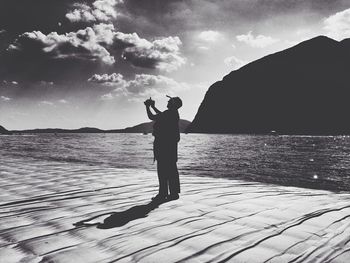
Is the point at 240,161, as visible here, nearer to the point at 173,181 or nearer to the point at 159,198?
the point at 173,181

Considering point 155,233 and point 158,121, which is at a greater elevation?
point 158,121

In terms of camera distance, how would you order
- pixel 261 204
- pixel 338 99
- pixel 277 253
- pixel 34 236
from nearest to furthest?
pixel 277 253 < pixel 34 236 < pixel 261 204 < pixel 338 99

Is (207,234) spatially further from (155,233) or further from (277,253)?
(277,253)

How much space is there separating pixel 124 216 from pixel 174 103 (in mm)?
2334

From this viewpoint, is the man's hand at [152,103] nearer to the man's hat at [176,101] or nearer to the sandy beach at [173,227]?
the man's hat at [176,101]

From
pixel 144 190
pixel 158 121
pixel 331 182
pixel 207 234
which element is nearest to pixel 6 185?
pixel 144 190

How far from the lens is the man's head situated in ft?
17.9

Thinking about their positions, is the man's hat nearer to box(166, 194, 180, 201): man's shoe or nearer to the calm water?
box(166, 194, 180, 201): man's shoe

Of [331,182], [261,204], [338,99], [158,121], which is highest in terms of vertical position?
[338,99]

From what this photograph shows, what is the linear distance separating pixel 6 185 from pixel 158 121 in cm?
390

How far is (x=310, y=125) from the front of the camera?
637ft

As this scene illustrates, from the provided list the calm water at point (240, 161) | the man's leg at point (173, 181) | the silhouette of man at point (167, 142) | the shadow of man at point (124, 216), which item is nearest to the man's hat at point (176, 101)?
the silhouette of man at point (167, 142)

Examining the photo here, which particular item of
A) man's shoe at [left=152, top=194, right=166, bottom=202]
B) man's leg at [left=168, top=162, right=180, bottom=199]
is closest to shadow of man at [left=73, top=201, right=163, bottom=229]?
man's shoe at [left=152, top=194, right=166, bottom=202]

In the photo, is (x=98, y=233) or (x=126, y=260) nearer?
(x=126, y=260)
